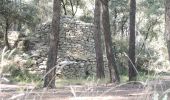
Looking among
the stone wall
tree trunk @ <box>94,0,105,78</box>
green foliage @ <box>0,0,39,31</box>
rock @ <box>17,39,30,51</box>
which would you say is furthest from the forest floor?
green foliage @ <box>0,0,39,31</box>

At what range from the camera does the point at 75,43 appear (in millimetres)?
27109

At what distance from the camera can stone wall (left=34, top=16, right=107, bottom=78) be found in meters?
26.0

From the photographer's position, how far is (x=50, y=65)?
50.9 feet

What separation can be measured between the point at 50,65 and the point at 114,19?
27.7 meters

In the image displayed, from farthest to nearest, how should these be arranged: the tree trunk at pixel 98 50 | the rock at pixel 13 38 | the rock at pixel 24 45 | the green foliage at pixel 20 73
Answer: the rock at pixel 13 38
the rock at pixel 24 45
the green foliage at pixel 20 73
the tree trunk at pixel 98 50

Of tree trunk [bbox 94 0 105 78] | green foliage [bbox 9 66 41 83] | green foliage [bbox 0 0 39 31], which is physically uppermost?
green foliage [bbox 0 0 39 31]

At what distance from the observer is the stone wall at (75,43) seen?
26031mm

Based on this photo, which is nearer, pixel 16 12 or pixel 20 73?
pixel 20 73

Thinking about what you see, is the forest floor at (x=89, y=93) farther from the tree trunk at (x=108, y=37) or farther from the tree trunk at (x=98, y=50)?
the tree trunk at (x=98, y=50)

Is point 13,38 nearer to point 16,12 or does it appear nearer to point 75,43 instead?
point 16,12

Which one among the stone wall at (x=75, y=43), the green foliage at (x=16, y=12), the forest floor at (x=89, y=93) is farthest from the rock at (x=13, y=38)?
the forest floor at (x=89, y=93)

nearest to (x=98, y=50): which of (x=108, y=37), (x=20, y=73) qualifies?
(x=108, y=37)

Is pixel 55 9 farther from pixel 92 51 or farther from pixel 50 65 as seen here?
pixel 92 51

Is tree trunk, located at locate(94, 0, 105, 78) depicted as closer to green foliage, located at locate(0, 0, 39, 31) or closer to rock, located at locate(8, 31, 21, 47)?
green foliage, located at locate(0, 0, 39, 31)
